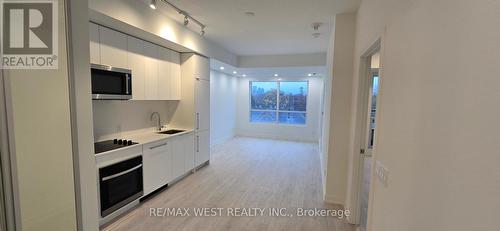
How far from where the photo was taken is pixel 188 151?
4.09 meters

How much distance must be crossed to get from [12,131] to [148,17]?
2.07 m

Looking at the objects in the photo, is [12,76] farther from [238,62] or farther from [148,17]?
[238,62]

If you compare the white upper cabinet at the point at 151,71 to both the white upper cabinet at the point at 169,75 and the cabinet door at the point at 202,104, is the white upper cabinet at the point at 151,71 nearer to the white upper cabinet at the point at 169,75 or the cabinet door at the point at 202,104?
the white upper cabinet at the point at 169,75

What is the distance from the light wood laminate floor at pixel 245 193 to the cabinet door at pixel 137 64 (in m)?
1.59

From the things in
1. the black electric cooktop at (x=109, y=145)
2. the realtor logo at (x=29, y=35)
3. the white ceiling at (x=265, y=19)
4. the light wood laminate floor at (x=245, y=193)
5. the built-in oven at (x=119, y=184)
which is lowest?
the light wood laminate floor at (x=245, y=193)

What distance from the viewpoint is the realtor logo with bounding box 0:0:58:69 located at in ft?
4.28

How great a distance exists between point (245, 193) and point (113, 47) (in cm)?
277

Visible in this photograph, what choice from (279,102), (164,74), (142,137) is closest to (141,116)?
(142,137)

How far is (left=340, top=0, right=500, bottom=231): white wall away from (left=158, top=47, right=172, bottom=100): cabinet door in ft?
10.7

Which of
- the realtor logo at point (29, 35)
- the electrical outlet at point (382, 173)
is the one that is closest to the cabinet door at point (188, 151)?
the realtor logo at point (29, 35)

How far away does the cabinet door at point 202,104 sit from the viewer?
169 inches

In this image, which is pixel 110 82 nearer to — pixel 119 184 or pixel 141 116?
pixel 141 116

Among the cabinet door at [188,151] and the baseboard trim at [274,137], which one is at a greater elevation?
the cabinet door at [188,151]

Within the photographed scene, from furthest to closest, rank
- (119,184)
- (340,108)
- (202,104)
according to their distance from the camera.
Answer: (202,104) < (340,108) < (119,184)
